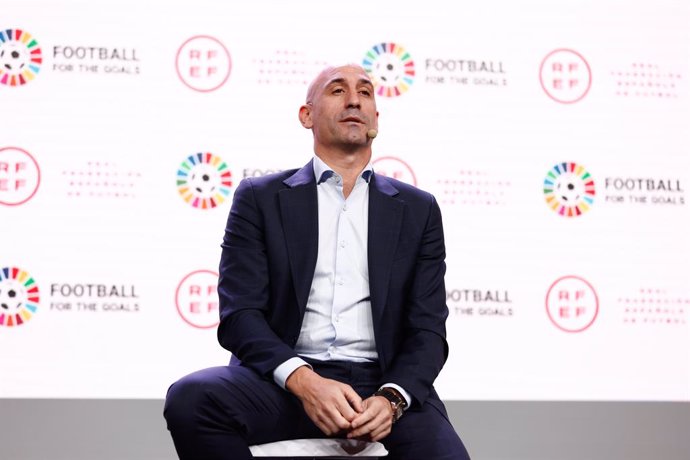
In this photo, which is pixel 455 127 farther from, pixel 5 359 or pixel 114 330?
pixel 5 359

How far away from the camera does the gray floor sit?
9.93 feet

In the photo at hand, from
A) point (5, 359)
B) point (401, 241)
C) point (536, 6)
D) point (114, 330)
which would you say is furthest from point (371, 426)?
point (536, 6)

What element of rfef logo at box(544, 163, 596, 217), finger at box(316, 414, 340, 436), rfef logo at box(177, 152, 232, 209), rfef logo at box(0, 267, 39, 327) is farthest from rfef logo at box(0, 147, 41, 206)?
rfef logo at box(544, 163, 596, 217)

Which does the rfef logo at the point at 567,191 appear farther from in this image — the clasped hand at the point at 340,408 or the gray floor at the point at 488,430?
the clasped hand at the point at 340,408

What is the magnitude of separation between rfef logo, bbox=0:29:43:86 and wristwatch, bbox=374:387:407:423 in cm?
195

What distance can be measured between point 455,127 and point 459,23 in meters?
0.41

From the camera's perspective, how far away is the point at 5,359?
3.07 meters

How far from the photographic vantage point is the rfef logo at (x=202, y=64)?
3.26 meters

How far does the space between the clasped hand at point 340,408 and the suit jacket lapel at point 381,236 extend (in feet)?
0.83

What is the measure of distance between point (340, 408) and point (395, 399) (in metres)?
0.17

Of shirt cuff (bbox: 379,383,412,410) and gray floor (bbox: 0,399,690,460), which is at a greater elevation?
shirt cuff (bbox: 379,383,412,410)

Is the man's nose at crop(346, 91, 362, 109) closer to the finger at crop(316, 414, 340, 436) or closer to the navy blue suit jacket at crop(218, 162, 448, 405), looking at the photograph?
the navy blue suit jacket at crop(218, 162, 448, 405)

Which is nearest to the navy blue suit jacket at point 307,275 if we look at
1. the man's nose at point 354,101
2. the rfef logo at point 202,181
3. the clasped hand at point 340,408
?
the clasped hand at point 340,408

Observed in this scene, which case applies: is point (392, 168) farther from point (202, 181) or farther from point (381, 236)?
point (381, 236)
